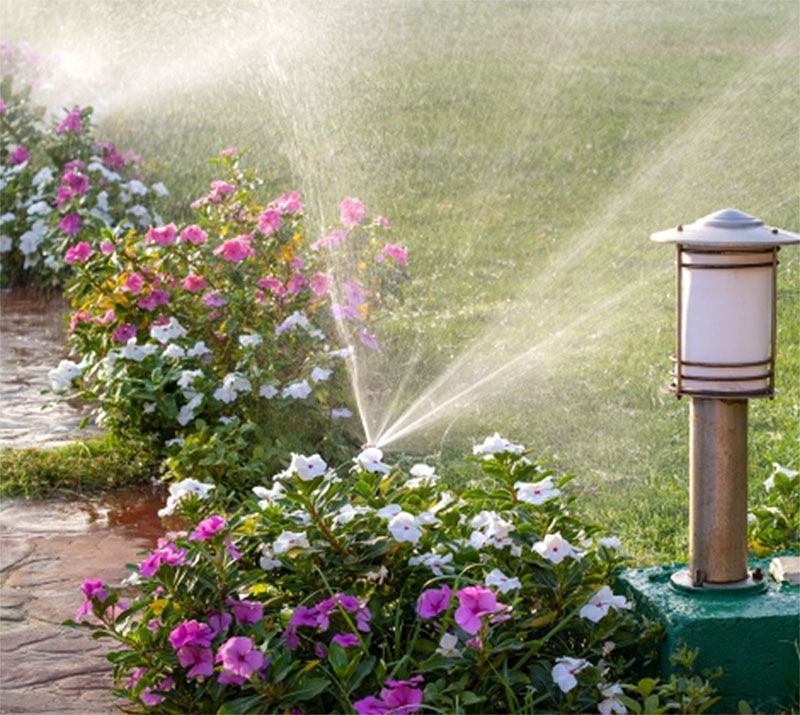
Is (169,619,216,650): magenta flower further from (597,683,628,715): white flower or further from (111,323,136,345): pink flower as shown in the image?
(111,323,136,345): pink flower

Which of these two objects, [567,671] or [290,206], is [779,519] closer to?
[567,671]

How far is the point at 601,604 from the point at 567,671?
0.52ft

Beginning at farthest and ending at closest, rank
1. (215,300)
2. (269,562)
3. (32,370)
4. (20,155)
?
(20,155) < (32,370) < (215,300) < (269,562)

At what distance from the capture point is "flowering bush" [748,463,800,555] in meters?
3.36

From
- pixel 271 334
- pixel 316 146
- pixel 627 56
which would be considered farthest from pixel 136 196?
pixel 627 56

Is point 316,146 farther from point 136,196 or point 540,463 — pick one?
point 540,463

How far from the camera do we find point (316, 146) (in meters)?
8.36

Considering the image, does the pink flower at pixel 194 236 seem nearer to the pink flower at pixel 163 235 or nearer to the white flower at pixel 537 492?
the pink flower at pixel 163 235

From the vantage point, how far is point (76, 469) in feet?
14.5

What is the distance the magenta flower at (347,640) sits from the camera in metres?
2.75

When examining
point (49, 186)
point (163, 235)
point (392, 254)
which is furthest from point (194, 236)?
point (49, 186)

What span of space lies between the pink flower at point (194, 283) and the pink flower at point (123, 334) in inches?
8.1

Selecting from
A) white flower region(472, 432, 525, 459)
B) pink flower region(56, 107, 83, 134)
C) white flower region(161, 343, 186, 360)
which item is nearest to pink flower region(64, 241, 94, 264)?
white flower region(161, 343, 186, 360)

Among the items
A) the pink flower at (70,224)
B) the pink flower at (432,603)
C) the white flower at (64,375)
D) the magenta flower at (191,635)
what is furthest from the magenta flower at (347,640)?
the pink flower at (70,224)
